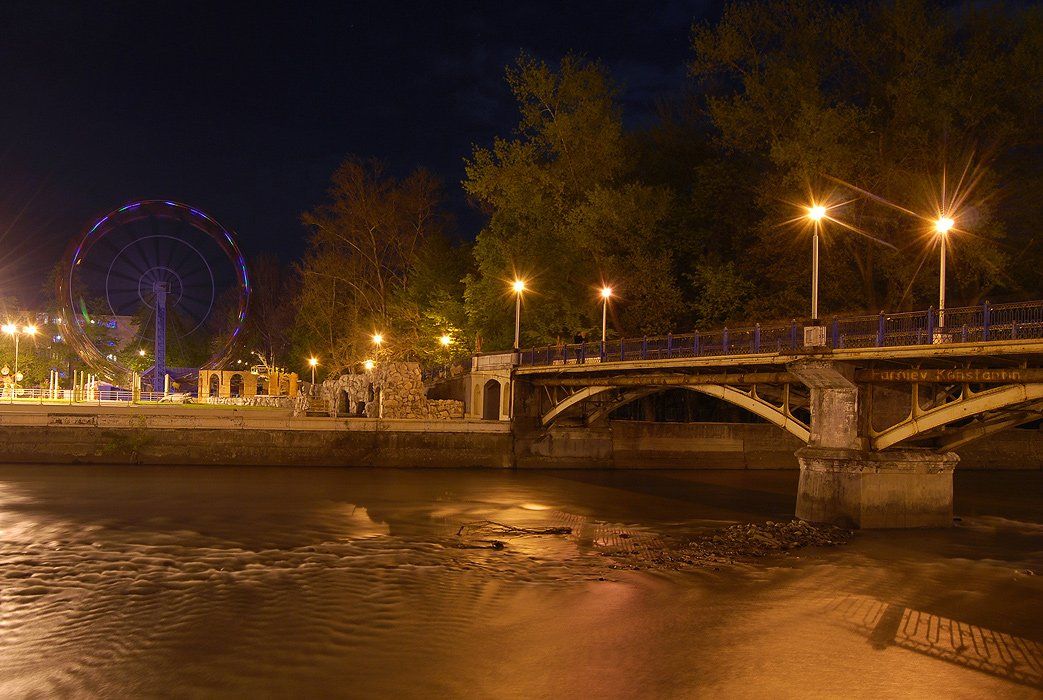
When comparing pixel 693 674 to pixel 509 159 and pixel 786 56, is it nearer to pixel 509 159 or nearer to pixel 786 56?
pixel 786 56

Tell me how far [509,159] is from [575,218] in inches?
232

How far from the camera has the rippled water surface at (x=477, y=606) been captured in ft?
32.6

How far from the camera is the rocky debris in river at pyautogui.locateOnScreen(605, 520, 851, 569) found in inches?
658

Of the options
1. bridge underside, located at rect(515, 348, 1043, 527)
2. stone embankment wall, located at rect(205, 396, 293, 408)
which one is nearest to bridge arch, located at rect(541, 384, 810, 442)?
bridge underside, located at rect(515, 348, 1043, 527)

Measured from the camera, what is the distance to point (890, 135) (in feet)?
106

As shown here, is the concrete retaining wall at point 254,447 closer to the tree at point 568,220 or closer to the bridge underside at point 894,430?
the tree at point 568,220

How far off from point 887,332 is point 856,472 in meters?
3.25

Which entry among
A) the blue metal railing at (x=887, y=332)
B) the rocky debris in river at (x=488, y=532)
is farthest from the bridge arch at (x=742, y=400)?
the rocky debris in river at (x=488, y=532)

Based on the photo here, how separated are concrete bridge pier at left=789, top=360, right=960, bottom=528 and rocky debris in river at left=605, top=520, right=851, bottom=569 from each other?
0.63m

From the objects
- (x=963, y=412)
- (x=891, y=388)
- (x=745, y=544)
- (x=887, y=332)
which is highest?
(x=887, y=332)

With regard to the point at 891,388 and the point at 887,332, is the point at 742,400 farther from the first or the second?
the point at 887,332

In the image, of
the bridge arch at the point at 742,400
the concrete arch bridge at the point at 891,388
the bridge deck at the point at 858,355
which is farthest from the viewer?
the bridge arch at the point at 742,400

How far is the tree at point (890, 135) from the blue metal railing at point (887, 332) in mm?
8685

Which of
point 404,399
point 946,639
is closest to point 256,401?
point 404,399
